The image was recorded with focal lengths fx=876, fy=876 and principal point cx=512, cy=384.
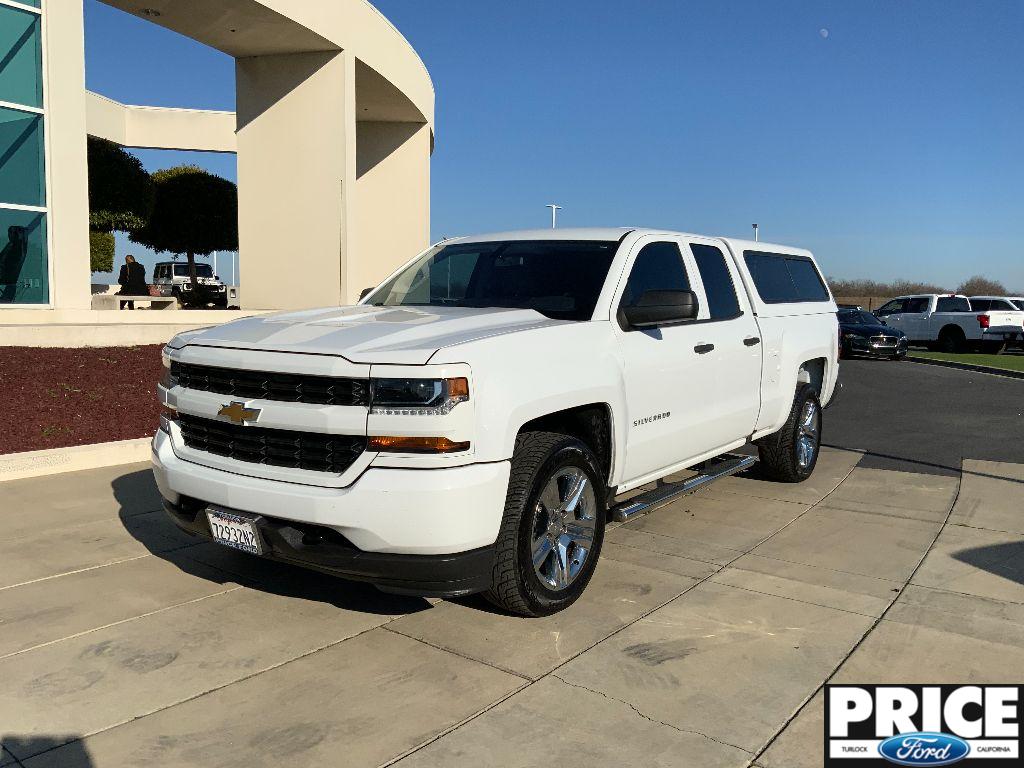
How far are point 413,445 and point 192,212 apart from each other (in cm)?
3464

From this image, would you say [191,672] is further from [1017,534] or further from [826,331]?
[826,331]

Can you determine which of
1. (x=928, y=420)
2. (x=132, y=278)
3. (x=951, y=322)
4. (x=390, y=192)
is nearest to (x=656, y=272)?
(x=928, y=420)

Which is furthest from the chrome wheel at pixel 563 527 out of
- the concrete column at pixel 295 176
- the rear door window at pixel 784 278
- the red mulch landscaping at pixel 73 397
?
the concrete column at pixel 295 176

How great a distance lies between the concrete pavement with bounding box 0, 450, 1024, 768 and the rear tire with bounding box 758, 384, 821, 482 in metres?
1.16

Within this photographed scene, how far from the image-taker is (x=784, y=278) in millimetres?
7406

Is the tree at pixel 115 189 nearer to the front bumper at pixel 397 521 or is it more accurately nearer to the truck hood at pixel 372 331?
the truck hood at pixel 372 331

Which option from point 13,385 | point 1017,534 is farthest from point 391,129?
point 1017,534

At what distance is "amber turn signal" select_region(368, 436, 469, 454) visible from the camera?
361 centimetres

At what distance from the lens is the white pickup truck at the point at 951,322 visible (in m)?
25.8

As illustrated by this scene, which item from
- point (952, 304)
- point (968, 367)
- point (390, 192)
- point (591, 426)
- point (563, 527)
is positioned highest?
point (390, 192)

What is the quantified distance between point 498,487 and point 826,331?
503 centimetres

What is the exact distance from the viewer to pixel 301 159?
16797 mm

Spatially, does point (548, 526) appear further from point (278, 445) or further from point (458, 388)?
point (278, 445)

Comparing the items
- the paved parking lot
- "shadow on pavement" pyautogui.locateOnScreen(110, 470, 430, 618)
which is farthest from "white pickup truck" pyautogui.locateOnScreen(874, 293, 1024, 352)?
"shadow on pavement" pyautogui.locateOnScreen(110, 470, 430, 618)
